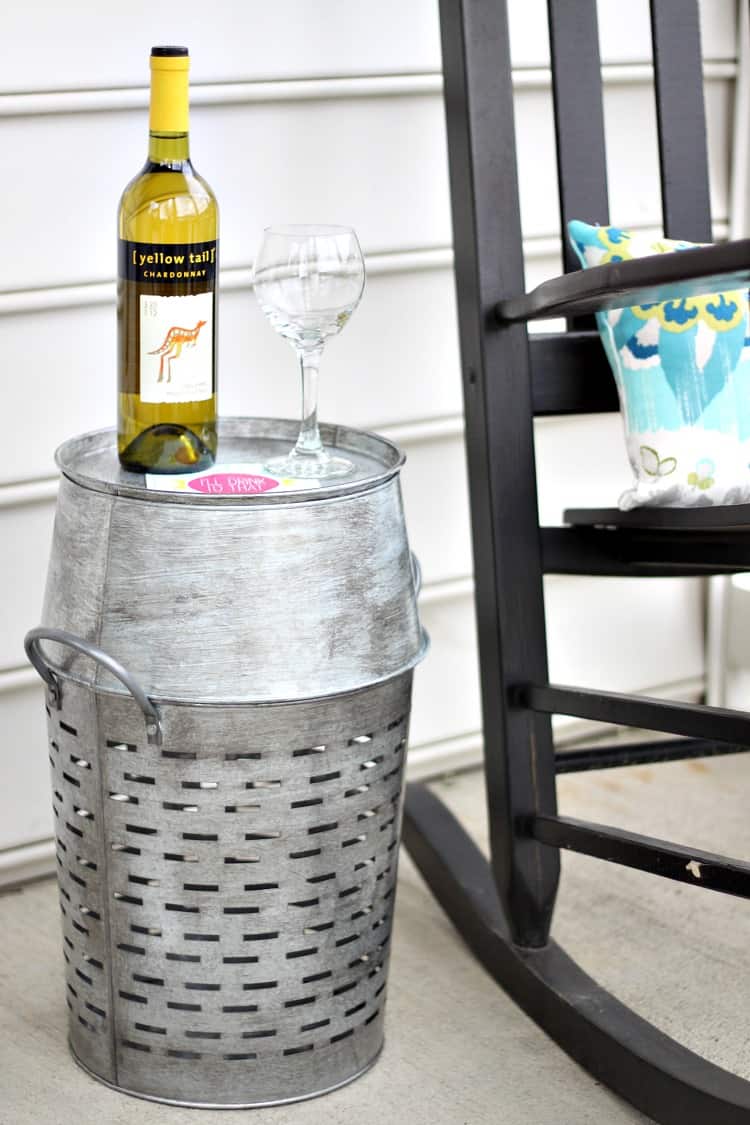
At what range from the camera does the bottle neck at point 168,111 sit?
1.04m

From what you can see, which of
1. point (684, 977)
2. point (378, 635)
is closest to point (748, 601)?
point (684, 977)

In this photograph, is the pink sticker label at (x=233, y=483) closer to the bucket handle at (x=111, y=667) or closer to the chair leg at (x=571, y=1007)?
the bucket handle at (x=111, y=667)

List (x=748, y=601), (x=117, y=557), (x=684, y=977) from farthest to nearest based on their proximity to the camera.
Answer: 1. (x=748, y=601)
2. (x=684, y=977)
3. (x=117, y=557)

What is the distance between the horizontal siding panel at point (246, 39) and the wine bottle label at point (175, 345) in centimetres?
37

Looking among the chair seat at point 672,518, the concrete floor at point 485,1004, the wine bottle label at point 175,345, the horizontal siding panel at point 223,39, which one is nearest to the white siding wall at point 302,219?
the horizontal siding panel at point 223,39

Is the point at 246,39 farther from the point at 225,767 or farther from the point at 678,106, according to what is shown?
the point at 225,767

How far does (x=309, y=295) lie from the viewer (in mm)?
1084

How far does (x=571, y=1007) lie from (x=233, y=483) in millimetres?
514

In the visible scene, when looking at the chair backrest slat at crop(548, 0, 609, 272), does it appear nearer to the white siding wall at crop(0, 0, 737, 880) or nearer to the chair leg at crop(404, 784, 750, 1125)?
the white siding wall at crop(0, 0, 737, 880)

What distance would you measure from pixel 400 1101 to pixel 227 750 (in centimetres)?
34

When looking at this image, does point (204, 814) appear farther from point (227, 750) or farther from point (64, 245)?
point (64, 245)

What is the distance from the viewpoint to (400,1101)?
113 centimetres

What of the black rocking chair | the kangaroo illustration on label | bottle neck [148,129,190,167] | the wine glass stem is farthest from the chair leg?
bottle neck [148,129,190,167]

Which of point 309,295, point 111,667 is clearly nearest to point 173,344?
point 309,295
